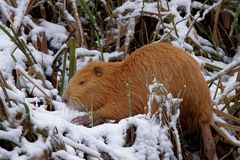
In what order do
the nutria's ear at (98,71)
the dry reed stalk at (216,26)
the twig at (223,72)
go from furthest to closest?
1. the dry reed stalk at (216,26)
2. the twig at (223,72)
3. the nutria's ear at (98,71)

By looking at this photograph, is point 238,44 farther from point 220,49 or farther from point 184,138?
point 184,138

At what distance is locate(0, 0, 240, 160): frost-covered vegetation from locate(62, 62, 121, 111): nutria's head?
64 mm

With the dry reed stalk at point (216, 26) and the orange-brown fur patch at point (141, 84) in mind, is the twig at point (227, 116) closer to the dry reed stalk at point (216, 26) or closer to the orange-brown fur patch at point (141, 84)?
the orange-brown fur patch at point (141, 84)

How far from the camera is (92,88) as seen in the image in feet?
11.4

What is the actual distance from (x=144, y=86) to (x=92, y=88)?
31 centimetres

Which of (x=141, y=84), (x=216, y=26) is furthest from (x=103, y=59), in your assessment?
(x=216, y=26)

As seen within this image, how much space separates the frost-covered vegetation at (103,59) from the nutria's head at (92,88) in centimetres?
6

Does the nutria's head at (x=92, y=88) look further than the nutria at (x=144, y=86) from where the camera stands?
Yes

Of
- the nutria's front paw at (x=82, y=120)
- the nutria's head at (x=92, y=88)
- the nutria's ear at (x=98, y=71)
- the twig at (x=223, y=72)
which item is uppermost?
the nutria's ear at (x=98, y=71)

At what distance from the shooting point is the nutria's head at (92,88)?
3430 millimetres

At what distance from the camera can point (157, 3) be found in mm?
4461

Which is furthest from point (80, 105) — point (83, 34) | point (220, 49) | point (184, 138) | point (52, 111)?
point (220, 49)

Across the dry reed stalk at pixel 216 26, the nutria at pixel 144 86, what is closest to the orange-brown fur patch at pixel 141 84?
the nutria at pixel 144 86

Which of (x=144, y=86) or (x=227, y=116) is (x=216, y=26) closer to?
(x=227, y=116)
